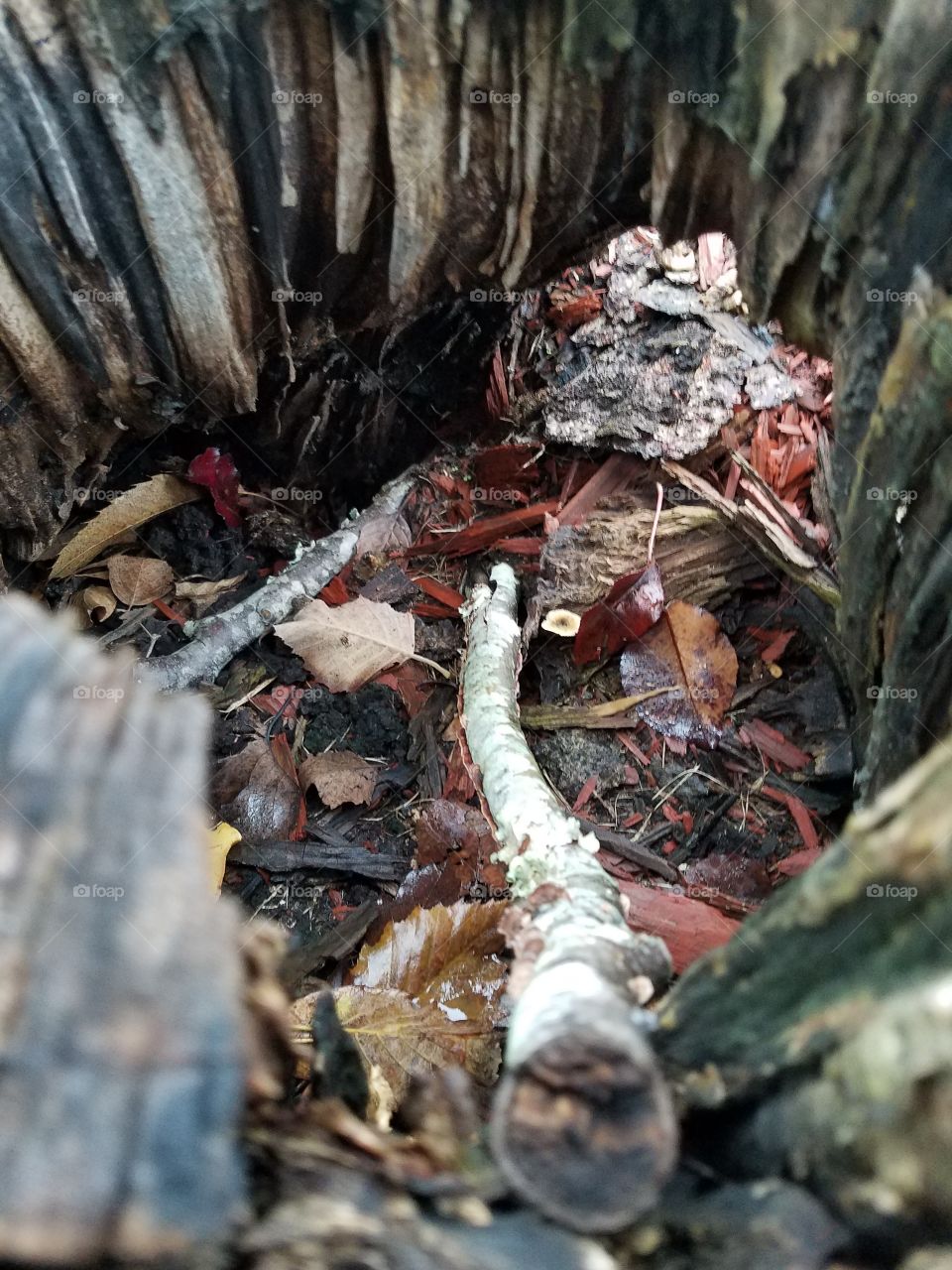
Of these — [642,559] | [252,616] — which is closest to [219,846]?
[252,616]

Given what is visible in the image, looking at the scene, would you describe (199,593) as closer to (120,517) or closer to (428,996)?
(120,517)

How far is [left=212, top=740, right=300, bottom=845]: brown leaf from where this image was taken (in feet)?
7.87

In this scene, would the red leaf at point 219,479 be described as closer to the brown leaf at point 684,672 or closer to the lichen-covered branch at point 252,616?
the lichen-covered branch at point 252,616

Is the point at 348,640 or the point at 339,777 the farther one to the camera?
the point at 348,640

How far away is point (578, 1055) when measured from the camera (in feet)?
2.45

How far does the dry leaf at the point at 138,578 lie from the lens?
2.80 m

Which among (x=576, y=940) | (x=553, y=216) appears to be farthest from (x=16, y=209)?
(x=576, y=940)

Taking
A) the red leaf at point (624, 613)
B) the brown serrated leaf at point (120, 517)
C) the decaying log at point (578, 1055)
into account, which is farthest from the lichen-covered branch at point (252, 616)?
the decaying log at point (578, 1055)

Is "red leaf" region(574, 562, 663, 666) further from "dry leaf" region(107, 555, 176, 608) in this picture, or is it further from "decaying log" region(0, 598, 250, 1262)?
"decaying log" region(0, 598, 250, 1262)

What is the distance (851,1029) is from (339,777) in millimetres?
1881

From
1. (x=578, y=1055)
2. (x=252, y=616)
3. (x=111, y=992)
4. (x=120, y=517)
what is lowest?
(x=252, y=616)

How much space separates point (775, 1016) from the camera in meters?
0.82

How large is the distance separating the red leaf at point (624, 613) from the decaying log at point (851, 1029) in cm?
176

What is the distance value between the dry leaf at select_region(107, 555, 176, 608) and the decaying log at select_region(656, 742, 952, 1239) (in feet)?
7.82
